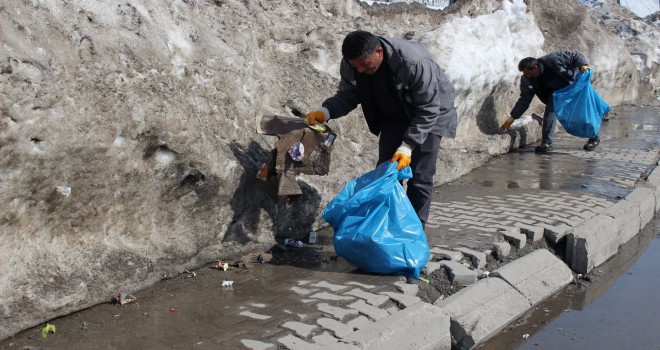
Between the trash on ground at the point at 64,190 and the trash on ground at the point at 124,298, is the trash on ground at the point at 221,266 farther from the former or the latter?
the trash on ground at the point at 64,190

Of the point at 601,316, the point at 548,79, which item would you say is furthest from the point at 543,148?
the point at 601,316

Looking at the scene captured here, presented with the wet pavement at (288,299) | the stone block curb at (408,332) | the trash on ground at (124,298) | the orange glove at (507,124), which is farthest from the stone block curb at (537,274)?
the orange glove at (507,124)

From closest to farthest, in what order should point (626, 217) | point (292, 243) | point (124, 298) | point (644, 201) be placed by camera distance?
point (124, 298), point (292, 243), point (626, 217), point (644, 201)

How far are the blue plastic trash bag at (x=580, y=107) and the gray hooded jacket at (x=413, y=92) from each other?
4857 mm

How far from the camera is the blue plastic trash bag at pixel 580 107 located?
8953 millimetres

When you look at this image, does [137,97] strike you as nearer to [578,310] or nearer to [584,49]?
[578,310]

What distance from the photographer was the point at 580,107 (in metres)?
9.03

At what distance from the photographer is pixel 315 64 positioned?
6727 mm

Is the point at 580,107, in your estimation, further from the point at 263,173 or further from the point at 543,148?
the point at 263,173

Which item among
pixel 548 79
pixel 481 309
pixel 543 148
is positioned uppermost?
pixel 548 79

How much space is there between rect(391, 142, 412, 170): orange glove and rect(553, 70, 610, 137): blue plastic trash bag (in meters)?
5.39

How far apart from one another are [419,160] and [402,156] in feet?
1.24

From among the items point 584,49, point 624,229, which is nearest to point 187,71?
point 624,229

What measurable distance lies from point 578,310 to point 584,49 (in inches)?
388
